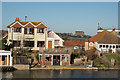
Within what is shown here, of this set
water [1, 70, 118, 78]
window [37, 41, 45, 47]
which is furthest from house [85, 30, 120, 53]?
water [1, 70, 118, 78]

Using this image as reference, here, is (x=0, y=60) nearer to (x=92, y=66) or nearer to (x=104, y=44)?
(x=92, y=66)

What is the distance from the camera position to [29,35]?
28.7 metres

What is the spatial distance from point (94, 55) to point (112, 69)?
3.05 metres

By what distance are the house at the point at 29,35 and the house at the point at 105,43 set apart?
17.3 feet

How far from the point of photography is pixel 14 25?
28.1 meters

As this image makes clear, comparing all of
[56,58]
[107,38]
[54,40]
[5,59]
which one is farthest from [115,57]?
[5,59]

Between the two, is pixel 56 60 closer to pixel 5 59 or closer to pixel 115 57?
pixel 5 59

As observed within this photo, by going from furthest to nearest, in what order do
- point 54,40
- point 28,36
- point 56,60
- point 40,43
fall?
1. point 54,40
2. point 40,43
3. point 28,36
4. point 56,60

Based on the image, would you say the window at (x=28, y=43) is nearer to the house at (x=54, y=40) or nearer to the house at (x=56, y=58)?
the house at (x=54, y=40)

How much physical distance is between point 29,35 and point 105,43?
960cm

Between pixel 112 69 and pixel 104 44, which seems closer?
pixel 112 69

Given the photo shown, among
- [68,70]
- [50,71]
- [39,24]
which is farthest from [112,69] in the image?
[39,24]

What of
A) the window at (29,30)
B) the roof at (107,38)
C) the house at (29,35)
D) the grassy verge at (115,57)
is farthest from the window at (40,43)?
the grassy verge at (115,57)

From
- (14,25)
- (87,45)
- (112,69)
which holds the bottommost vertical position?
(112,69)
